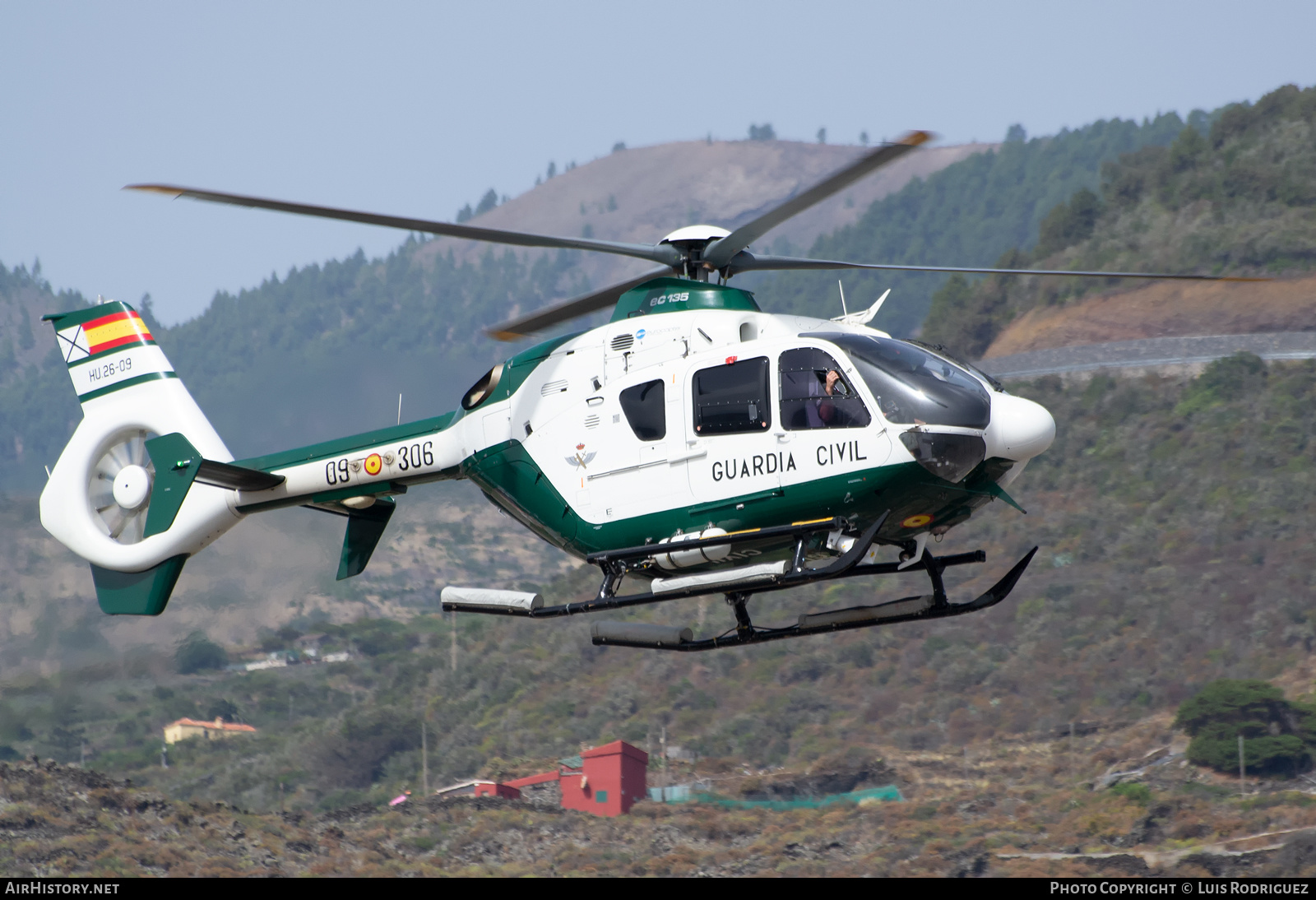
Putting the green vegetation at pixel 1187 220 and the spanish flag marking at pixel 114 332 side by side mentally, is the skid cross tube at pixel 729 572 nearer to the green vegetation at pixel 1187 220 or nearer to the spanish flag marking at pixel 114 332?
the spanish flag marking at pixel 114 332

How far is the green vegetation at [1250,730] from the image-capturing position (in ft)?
176

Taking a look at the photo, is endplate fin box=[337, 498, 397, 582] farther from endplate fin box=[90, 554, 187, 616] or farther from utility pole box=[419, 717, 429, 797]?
utility pole box=[419, 717, 429, 797]

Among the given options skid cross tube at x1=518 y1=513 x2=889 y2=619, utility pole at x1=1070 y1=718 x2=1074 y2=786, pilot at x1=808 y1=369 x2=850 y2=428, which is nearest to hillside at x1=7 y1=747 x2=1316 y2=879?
utility pole at x1=1070 y1=718 x2=1074 y2=786

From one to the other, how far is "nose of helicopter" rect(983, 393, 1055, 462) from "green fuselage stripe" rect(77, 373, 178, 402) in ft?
35.2

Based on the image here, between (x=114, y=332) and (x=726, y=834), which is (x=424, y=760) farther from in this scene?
(x=114, y=332)

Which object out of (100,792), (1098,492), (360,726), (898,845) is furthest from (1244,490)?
(100,792)

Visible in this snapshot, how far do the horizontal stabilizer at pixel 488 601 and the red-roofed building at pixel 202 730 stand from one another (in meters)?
63.1

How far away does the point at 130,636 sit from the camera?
55.0 metres

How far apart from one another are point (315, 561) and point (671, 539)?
3954cm

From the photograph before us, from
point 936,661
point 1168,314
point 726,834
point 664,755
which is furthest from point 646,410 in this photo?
point 1168,314

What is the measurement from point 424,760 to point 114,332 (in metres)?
56.5

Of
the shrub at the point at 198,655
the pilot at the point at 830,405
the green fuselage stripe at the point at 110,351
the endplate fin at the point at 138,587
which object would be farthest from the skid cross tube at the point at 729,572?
the shrub at the point at 198,655

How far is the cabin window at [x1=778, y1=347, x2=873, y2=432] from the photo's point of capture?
14.1m

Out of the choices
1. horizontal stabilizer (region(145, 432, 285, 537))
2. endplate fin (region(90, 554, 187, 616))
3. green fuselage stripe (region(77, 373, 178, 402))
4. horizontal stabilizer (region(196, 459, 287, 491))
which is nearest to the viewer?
horizontal stabilizer (region(196, 459, 287, 491))
